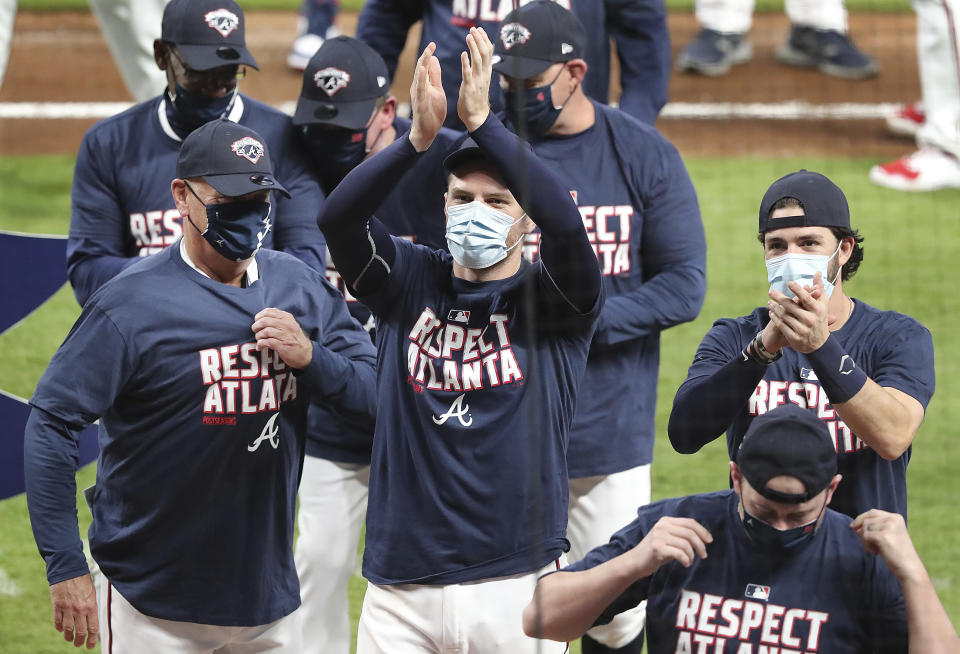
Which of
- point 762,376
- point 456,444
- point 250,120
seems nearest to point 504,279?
point 456,444

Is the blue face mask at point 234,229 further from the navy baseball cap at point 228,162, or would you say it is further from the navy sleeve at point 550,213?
the navy sleeve at point 550,213

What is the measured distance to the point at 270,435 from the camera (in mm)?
3416

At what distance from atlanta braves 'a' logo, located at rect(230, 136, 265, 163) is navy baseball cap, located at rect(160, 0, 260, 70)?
27.3 inches

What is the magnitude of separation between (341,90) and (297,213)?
0.37 metres

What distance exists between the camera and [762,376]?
3.14 meters

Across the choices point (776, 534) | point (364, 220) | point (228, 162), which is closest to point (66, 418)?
point (228, 162)

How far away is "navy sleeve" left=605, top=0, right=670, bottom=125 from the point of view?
505cm

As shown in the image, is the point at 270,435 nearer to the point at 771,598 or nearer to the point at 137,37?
the point at 771,598

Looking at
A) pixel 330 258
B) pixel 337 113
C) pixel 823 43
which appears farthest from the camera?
pixel 823 43

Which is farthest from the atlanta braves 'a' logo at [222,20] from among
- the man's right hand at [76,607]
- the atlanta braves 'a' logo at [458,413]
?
the man's right hand at [76,607]

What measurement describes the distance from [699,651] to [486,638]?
536mm

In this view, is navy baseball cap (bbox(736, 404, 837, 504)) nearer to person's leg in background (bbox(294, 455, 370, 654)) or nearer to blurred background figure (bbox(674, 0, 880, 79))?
person's leg in background (bbox(294, 455, 370, 654))

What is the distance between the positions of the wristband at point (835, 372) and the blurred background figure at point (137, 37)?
3.45 meters

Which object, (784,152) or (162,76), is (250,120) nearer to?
(162,76)
